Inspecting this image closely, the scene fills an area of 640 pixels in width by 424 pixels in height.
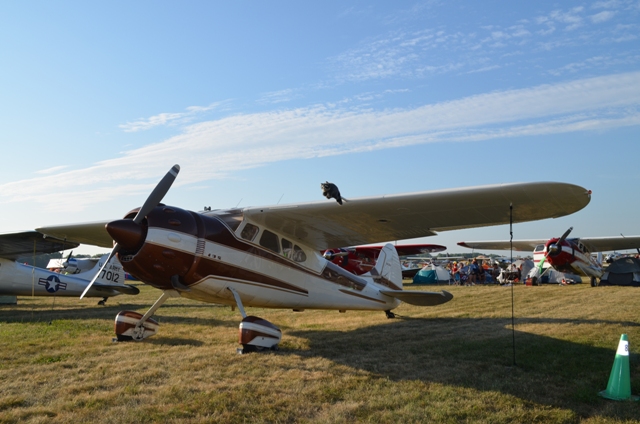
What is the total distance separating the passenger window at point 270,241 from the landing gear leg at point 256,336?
158cm

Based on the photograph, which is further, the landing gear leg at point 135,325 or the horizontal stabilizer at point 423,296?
the horizontal stabilizer at point 423,296

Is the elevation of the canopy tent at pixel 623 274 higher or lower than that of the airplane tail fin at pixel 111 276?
lower

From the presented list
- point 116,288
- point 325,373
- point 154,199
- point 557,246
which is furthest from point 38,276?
point 557,246

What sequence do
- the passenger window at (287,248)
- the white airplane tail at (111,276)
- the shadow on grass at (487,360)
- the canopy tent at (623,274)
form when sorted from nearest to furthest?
the shadow on grass at (487,360), the passenger window at (287,248), the white airplane tail at (111,276), the canopy tent at (623,274)

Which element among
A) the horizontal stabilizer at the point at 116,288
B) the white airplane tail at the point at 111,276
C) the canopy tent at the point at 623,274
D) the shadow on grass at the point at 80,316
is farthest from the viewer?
the canopy tent at the point at 623,274

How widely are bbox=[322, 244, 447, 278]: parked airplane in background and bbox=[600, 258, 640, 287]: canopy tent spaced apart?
8952mm

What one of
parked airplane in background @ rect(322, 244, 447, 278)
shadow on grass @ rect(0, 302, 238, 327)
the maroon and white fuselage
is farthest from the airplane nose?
parked airplane in background @ rect(322, 244, 447, 278)

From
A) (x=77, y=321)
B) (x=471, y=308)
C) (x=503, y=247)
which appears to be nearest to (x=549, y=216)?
(x=471, y=308)

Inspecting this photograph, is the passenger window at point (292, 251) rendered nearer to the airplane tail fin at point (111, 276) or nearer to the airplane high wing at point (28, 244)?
the airplane high wing at point (28, 244)

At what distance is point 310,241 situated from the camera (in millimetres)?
9117

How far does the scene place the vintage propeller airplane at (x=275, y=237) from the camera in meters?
6.52

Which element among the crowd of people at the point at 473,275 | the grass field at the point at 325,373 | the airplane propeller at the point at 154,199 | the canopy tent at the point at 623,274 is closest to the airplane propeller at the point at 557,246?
the canopy tent at the point at 623,274

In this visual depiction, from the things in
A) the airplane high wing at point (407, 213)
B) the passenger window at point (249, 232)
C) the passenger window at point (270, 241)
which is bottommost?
the passenger window at point (270, 241)

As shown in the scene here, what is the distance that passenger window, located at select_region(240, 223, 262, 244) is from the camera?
25.6ft
